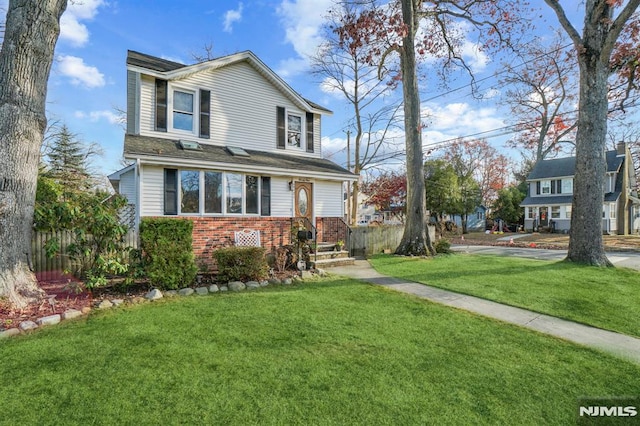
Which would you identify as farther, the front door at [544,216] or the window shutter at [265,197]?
the front door at [544,216]

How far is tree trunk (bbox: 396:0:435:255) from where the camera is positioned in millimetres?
12211

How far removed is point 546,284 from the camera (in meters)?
7.31

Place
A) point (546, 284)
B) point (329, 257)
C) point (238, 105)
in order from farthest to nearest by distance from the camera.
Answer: point (238, 105) < point (329, 257) < point (546, 284)

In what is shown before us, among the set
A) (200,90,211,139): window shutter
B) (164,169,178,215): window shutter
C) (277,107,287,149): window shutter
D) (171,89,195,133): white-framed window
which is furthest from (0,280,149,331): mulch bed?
(277,107,287,149): window shutter

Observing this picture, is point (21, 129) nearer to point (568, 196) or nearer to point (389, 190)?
point (389, 190)

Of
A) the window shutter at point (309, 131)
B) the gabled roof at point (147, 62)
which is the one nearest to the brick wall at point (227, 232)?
the window shutter at point (309, 131)

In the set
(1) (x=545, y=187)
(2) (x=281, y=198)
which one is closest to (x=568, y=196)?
→ (1) (x=545, y=187)

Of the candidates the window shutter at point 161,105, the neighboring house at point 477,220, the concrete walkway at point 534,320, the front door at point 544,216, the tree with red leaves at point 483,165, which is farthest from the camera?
the neighboring house at point 477,220

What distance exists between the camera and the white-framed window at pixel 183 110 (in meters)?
10.4

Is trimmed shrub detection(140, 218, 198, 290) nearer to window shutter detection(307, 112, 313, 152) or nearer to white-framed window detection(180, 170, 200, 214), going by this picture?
white-framed window detection(180, 170, 200, 214)

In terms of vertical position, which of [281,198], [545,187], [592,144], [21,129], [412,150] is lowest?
[281,198]

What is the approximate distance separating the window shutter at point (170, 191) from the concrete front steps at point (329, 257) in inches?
172

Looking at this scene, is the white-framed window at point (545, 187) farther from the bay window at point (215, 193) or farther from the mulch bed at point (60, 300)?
the mulch bed at point (60, 300)

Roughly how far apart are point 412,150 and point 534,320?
8.70 metres
